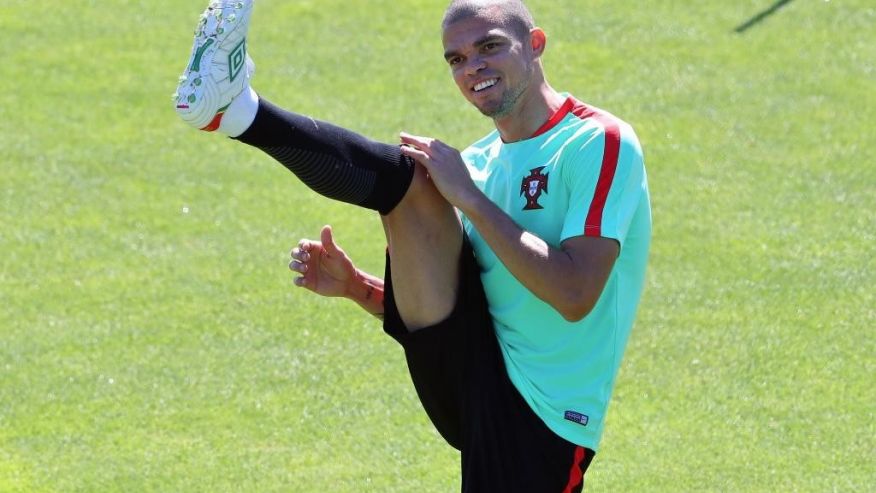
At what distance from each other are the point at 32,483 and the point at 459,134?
4.09 m

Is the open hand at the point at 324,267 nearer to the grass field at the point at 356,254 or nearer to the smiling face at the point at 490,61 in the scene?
the smiling face at the point at 490,61

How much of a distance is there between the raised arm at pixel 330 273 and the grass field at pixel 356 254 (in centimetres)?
112

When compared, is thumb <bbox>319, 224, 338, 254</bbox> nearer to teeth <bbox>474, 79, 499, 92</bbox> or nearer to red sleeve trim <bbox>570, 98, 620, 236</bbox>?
teeth <bbox>474, 79, 499, 92</bbox>

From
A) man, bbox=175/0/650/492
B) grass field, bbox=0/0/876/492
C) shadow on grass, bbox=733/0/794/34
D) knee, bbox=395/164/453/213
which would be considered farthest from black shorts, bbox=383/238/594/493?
shadow on grass, bbox=733/0/794/34

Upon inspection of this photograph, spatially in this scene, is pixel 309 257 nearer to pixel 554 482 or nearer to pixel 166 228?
pixel 554 482

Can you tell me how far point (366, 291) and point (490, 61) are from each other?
970mm

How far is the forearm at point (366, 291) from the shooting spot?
4.72 metres

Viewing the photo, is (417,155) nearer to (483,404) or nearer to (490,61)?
(490,61)

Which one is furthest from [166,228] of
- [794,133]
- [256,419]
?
[794,133]

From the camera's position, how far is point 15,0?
11.0 metres

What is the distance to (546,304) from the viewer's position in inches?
167

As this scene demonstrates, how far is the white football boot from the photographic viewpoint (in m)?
4.01

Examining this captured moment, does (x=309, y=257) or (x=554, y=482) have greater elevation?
(x=309, y=257)

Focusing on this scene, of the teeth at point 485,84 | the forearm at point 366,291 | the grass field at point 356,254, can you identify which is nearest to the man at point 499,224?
the teeth at point 485,84
